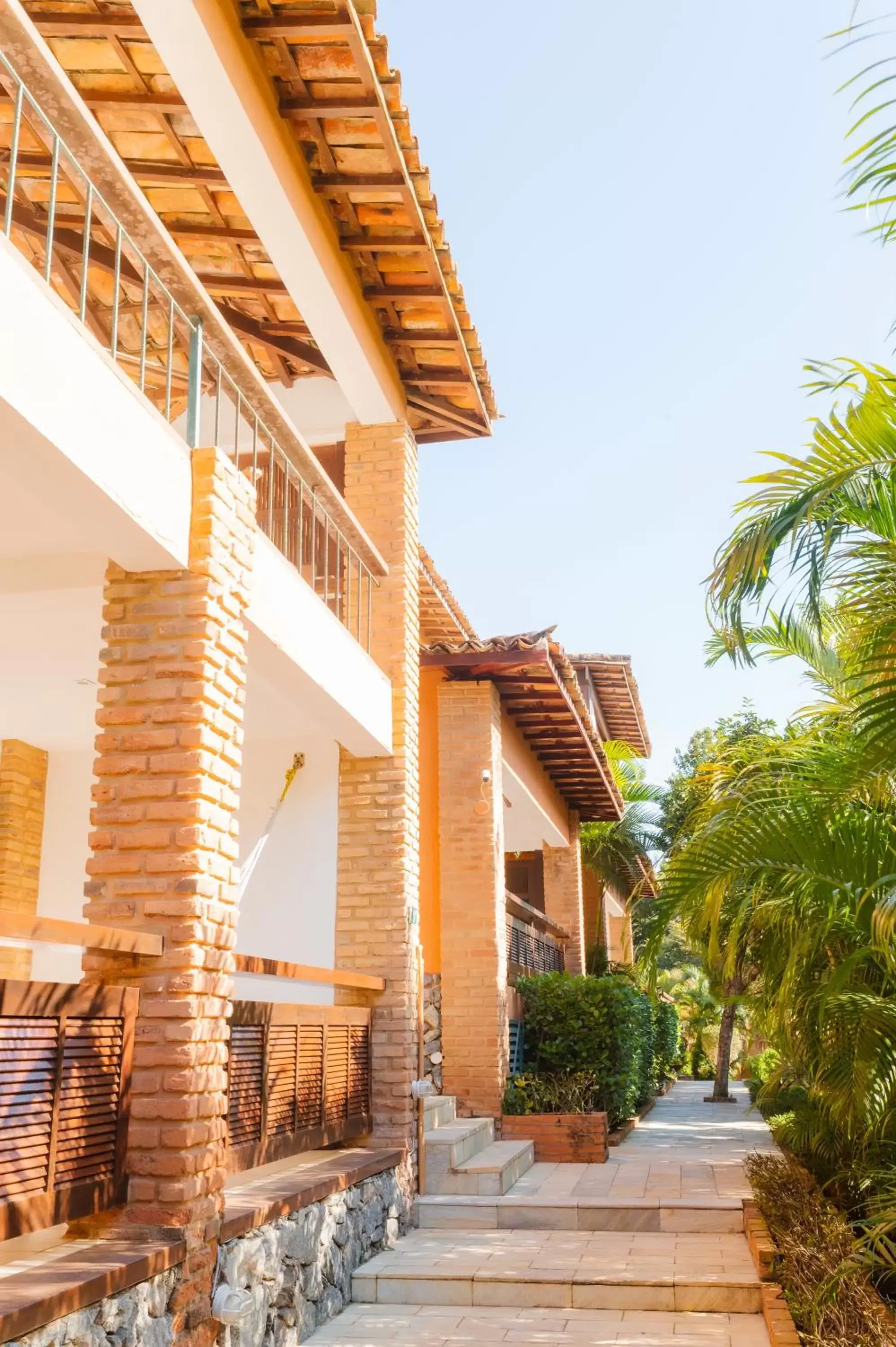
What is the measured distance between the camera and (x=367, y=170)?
24.0 ft

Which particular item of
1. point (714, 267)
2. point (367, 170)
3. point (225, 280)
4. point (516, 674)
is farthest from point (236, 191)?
point (714, 267)

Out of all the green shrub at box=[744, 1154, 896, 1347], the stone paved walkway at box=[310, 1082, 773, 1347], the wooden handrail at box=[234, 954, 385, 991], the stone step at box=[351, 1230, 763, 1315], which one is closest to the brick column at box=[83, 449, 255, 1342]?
the wooden handrail at box=[234, 954, 385, 991]

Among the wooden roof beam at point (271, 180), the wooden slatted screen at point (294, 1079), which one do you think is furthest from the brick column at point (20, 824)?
the wooden roof beam at point (271, 180)

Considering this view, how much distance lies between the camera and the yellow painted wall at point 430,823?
36.4 feet

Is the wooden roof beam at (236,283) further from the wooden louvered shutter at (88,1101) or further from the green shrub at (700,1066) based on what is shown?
the green shrub at (700,1066)

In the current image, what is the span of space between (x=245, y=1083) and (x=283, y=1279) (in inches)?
36.9

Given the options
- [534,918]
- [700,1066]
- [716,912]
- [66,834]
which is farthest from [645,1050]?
[700,1066]

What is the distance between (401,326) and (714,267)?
11664 millimetres

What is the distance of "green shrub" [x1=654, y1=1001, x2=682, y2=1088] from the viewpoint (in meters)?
19.7

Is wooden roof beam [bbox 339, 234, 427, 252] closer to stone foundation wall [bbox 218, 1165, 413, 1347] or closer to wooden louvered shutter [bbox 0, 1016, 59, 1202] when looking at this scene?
wooden louvered shutter [bbox 0, 1016, 59, 1202]

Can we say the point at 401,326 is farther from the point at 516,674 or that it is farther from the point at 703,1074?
the point at 703,1074

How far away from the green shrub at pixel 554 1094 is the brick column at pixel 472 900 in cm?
28

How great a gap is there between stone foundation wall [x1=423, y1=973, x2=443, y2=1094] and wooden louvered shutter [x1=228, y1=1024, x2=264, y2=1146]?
434 cm

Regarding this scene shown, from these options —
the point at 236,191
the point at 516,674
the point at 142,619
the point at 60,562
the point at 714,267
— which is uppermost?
the point at 714,267
